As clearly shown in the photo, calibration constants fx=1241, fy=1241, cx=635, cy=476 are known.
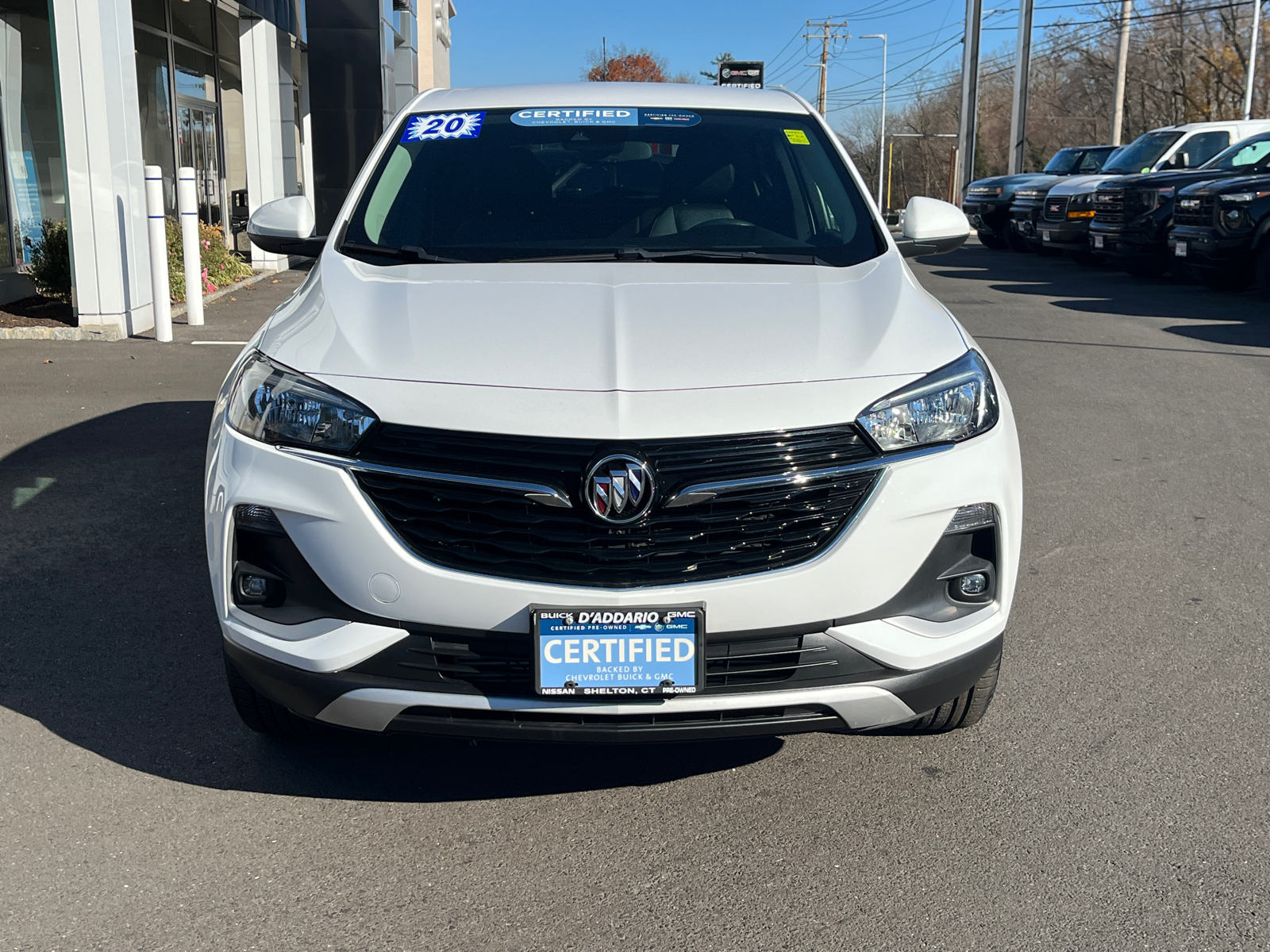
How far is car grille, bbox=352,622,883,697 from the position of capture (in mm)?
2584

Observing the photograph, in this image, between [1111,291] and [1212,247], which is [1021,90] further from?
[1212,247]

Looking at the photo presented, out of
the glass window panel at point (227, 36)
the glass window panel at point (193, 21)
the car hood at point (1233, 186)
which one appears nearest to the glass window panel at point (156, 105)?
the glass window panel at point (193, 21)

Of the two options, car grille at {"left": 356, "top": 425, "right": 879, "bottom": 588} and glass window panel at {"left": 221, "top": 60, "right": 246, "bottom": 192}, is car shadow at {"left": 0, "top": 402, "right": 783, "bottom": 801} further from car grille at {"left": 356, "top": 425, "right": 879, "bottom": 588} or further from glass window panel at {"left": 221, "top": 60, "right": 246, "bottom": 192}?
glass window panel at {"left": 221, "top": 60, "right": 246, "bottom": 192}

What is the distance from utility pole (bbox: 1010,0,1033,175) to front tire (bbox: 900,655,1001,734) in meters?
34.6

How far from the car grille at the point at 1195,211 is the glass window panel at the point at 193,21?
514 inches

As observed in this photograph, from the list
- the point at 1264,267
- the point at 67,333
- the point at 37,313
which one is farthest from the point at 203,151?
the point at 1264,267

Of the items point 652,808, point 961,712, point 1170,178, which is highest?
point 1170,178

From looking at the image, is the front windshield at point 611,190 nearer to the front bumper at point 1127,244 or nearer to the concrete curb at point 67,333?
the concrete curb at point 67,333

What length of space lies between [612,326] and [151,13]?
15.3 m

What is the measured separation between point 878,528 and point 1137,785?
43.2 inches

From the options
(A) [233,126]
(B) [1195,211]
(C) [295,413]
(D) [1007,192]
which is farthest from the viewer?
(D) [1007,192]

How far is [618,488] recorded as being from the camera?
2510mm

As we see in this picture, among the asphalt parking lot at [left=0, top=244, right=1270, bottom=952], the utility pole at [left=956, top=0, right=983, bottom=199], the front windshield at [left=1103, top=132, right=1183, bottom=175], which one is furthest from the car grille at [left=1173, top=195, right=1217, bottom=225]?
the utility pole at [left=956, top=0, right=983, bottom=199]

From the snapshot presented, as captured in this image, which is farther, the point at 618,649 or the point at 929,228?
the point at 929,228
